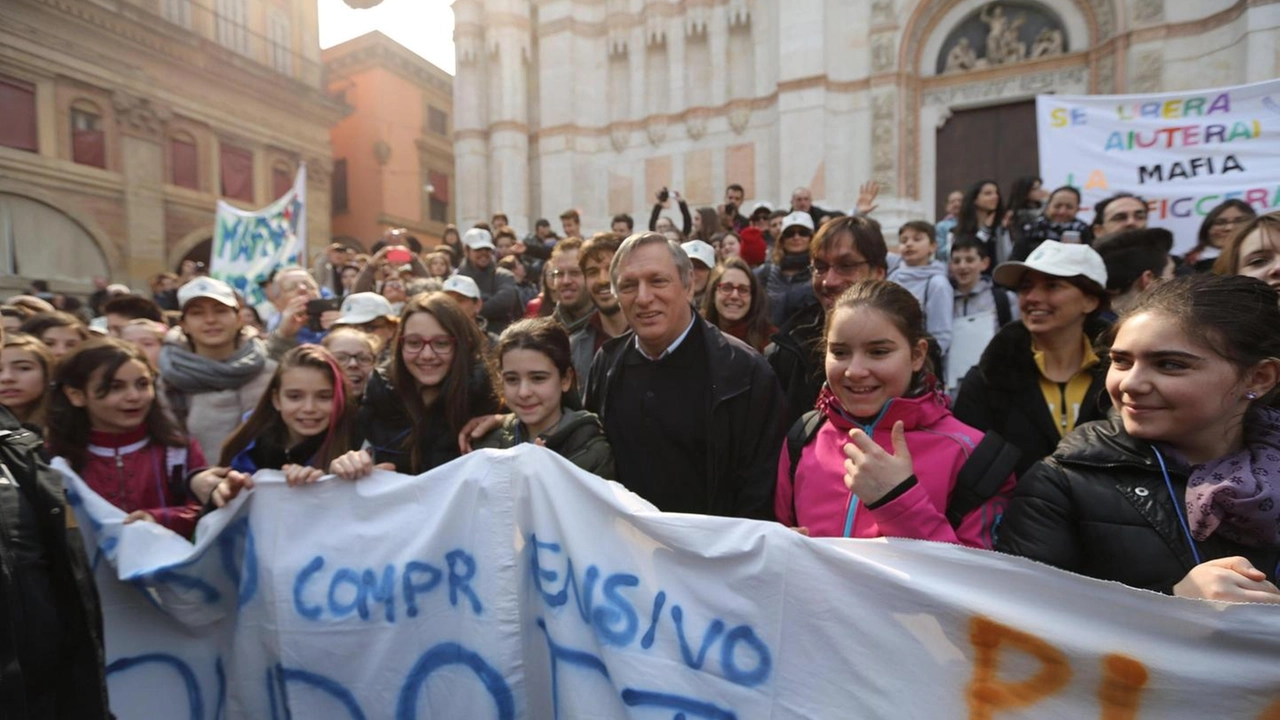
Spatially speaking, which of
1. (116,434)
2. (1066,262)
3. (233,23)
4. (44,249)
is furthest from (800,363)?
(233,23)

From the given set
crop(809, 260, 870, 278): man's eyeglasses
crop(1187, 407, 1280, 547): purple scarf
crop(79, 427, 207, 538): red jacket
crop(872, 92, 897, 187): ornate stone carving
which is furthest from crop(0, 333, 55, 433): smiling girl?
crop(872, 92, 897, 187): ornate stone carving

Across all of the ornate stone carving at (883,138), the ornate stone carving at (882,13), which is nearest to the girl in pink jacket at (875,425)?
the ornate stone carving at (883,138)

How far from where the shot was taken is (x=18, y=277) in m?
14.5

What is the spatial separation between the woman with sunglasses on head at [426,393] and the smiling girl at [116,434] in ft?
2.22

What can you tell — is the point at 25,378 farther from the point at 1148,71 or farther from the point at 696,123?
the point at 1148,71

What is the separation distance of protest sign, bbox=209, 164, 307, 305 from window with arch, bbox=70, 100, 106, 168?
10.3 metres

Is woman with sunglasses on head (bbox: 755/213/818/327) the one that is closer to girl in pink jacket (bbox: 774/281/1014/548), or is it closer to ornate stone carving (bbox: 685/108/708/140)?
girl in pink jacket (bbox: 774/281/1014/548)

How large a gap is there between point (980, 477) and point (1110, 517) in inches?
12.1

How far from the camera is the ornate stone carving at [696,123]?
14984mm

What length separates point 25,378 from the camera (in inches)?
109

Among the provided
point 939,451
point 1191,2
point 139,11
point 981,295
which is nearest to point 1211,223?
point 981,295

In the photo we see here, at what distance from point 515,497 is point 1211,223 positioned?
3888 millimetres

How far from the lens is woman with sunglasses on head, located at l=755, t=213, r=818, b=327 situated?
165 inches

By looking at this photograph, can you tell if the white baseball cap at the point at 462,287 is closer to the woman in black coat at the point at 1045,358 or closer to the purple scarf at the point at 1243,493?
the woman in black coat at the point at 1045,358
